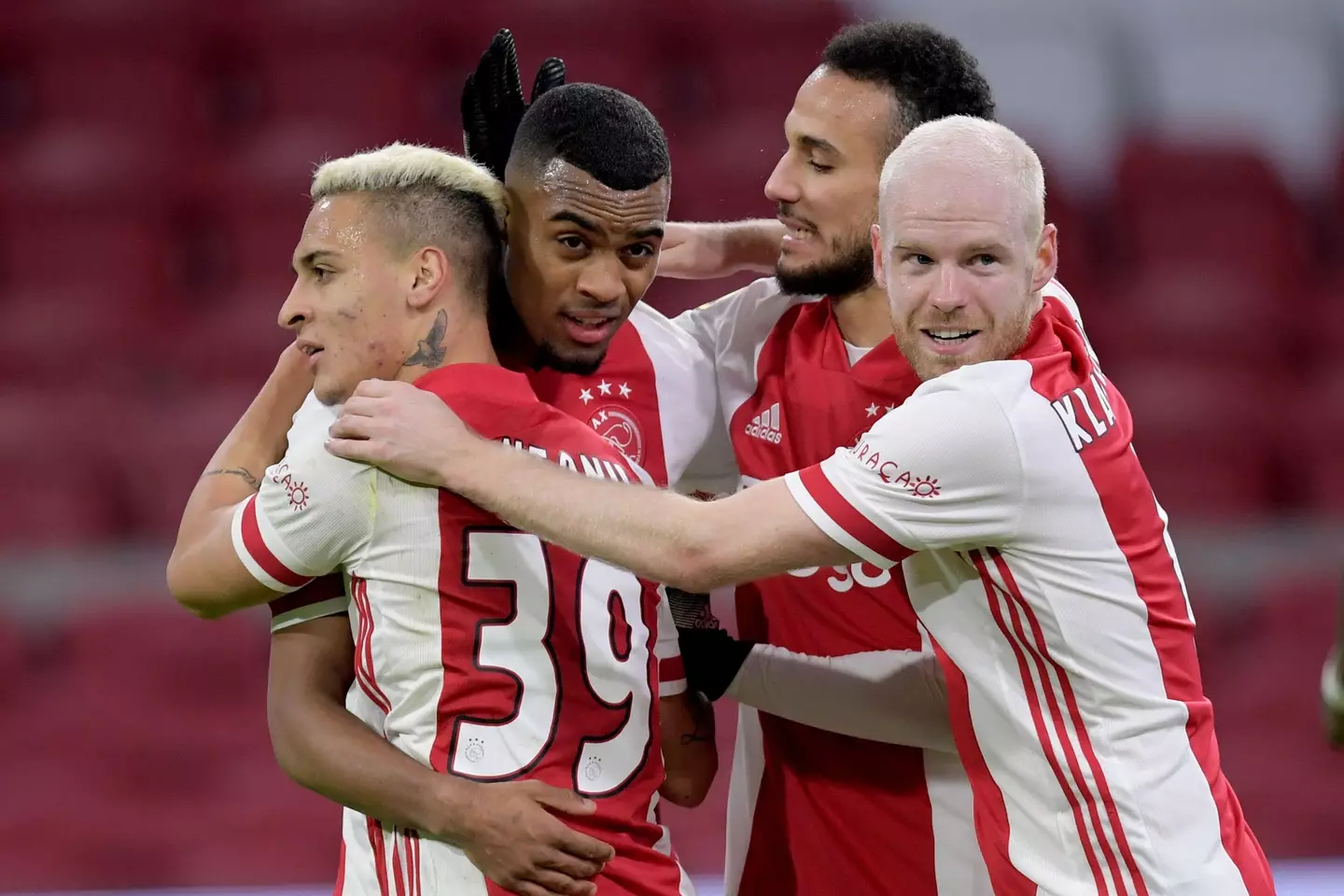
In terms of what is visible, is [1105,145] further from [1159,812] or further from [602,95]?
[1159,812]

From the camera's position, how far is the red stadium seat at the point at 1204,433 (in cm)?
589

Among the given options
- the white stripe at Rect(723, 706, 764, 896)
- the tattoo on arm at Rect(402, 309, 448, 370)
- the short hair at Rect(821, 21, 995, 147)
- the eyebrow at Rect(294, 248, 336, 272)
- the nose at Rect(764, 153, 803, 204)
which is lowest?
the white stripe at Rect(723, 706, 764, 896)

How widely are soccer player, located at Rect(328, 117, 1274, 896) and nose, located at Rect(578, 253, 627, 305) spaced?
46cm

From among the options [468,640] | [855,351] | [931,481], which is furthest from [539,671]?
[855,351]

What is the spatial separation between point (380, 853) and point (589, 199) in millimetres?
1065

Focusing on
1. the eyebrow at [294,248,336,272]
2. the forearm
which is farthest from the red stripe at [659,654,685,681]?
the eyebrow at [294,248,336,272]

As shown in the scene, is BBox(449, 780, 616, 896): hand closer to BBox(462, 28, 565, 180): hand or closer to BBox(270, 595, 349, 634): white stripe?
BBox(270, 595, 349, 634): white stripe

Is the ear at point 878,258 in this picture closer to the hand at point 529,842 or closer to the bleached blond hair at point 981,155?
the bleached blond hair at point 981,155

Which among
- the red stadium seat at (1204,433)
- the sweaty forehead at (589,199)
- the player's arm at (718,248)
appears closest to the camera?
the sweaty forehead at (589,199)

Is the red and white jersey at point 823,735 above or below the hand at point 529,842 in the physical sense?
above

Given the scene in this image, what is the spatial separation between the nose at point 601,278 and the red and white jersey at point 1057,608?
0.54 m

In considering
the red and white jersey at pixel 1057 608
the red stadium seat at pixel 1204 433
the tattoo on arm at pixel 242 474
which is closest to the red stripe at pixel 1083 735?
the red and white jersey at pixel 1057 608

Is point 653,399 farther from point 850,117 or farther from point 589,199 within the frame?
point 850,117

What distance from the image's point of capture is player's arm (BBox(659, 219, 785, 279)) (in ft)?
11.0
